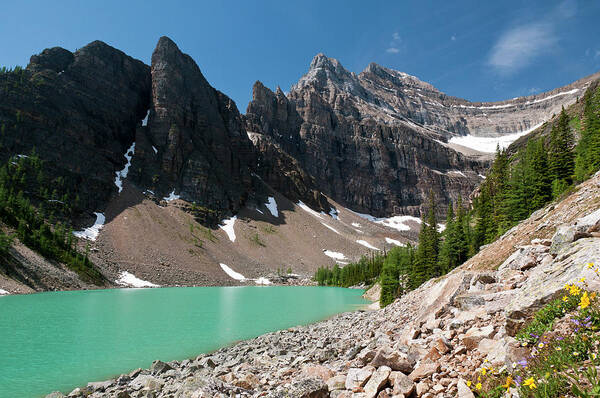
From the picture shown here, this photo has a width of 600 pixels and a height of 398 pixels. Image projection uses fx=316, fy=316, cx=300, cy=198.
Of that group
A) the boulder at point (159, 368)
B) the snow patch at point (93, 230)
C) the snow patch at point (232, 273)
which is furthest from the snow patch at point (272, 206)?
the boulder at point (159, 368)

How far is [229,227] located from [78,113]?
248ft

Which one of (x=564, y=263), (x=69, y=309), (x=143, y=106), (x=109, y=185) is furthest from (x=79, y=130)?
(x=564, y=263)

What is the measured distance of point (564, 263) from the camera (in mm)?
6637

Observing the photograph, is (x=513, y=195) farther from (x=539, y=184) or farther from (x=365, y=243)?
(x=365, y=243)

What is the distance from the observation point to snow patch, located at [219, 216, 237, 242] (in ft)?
447

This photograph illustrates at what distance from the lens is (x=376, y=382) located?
591cm

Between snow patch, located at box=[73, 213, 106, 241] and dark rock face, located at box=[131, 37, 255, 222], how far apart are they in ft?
97.8

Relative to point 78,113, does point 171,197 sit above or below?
below

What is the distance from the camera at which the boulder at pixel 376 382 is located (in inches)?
226

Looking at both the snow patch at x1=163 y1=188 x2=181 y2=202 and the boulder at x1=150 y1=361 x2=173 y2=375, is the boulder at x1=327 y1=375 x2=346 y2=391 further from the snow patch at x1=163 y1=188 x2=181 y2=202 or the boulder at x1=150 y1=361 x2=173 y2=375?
the snow patch at x1=163 y1=188 x2=181 y2=202

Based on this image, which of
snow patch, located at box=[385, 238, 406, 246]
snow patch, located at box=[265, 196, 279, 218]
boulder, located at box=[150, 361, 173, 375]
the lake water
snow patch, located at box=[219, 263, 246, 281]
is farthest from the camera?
snow patch, located at box=[385, 238, 406, 246]

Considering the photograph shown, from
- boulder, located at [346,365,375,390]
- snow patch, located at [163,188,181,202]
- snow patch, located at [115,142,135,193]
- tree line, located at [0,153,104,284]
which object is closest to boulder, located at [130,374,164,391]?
boulder, located at [346,365,375,390]

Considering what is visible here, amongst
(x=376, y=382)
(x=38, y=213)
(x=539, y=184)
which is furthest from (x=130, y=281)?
(x=376, y=382)

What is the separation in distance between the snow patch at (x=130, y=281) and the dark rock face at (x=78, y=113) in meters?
36.6
